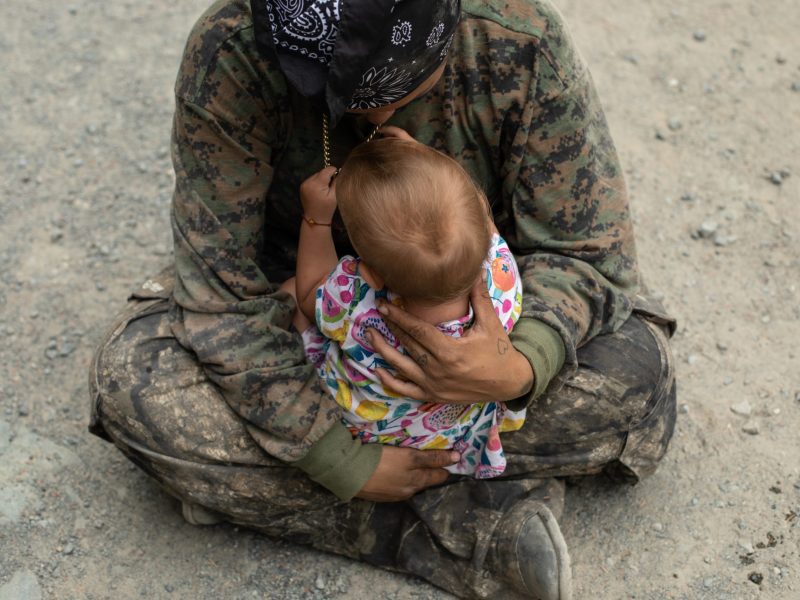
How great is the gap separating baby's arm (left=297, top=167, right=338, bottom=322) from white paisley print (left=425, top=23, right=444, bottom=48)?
0.49m

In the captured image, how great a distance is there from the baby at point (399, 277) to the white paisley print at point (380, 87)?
0.11 meters

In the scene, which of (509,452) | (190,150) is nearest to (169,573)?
(509,452)

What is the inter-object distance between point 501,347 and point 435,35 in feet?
2.38

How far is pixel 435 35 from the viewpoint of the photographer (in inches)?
80.9

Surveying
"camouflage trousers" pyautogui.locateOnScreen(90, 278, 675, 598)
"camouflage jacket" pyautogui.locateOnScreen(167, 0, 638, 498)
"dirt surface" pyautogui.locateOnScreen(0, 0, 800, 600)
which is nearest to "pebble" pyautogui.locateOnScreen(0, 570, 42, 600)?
"dirt surface" pyautogui.locateOnScreen(0, 0, 800, 600)

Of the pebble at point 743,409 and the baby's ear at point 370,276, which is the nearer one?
the baby's ear at point 370,276

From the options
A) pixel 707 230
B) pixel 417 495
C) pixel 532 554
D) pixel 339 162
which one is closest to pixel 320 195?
pixel 339 162

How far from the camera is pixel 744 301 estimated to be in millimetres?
3475

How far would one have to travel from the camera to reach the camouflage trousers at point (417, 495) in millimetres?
2512

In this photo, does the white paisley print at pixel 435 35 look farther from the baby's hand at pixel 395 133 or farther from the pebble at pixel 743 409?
the pebble at pixel 743 409

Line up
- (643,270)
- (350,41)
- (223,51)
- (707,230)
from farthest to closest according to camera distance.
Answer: (707,230) → (643,270) → (223,51) → (350,41)

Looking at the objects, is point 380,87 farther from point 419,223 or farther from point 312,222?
point 312,222

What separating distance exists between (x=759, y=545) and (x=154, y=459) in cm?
165

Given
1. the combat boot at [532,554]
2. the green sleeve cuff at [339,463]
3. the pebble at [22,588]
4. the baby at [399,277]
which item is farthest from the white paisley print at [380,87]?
the pebble at [22,588]
